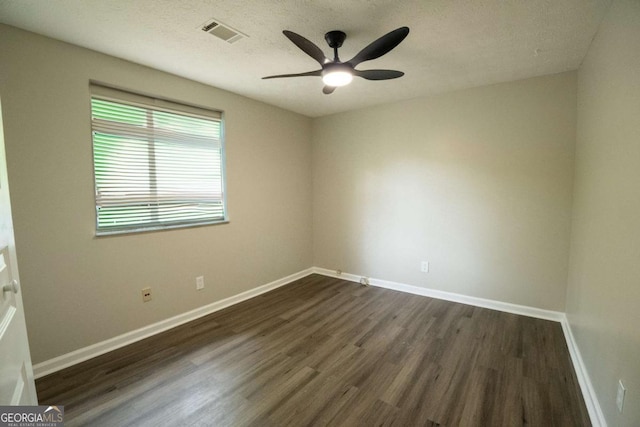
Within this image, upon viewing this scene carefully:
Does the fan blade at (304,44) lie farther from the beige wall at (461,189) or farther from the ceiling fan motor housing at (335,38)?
the beige wall at (461,189)

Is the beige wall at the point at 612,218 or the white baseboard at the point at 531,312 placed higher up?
the beige wall at the point at 612,218

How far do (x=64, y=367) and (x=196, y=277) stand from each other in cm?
113

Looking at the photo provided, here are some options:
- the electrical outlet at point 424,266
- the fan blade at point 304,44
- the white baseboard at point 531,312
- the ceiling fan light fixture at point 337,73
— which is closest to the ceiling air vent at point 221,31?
the fan blade at point 304,44

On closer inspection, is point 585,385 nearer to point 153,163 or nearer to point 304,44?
point 304,44

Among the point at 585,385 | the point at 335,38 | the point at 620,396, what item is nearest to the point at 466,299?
the point at 585,385

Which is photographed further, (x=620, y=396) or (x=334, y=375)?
(x=334, y=375)

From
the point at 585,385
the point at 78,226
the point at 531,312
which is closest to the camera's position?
the point at 585,385

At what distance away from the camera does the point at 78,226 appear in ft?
6.87

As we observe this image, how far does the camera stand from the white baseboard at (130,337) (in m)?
1.98

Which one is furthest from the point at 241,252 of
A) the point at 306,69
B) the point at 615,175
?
the point at 615,175

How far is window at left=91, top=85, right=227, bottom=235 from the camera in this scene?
225cm

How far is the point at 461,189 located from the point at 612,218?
66.1 inches

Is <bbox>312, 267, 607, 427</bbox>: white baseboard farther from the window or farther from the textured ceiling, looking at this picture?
the textured ceiling

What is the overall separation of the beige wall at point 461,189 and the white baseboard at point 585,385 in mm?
613
